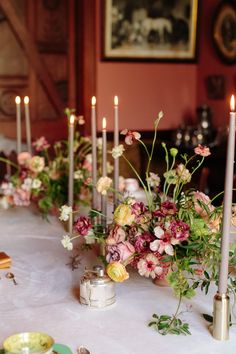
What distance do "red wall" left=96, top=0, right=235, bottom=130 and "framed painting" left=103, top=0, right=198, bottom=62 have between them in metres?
0.06

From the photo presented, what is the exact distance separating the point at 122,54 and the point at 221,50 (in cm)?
78

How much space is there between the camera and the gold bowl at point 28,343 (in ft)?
3.74

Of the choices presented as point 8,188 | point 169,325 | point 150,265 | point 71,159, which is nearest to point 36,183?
point 8,188

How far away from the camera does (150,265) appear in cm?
138

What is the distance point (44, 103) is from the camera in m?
4.73

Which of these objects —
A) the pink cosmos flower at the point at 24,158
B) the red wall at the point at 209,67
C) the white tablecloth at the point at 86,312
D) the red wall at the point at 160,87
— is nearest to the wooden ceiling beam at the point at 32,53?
the red wall at the point at 160,87

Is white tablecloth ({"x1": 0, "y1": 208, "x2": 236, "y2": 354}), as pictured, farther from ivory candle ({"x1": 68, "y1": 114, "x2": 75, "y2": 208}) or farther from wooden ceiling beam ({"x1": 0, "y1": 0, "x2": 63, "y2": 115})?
wooden ceiling beam ({"x1": 0, "y1": 0, "x2": 63, "y2": 115})

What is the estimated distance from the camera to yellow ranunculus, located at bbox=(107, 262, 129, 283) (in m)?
1.36

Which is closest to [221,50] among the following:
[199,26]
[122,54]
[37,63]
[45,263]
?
[199,26]

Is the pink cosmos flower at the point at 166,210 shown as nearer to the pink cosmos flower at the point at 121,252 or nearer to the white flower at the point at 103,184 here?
the pink cosmos flower at the point at 121,252

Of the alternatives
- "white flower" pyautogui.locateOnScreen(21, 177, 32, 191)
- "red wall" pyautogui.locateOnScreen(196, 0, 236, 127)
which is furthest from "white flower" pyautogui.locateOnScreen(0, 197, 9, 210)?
"red wall" pyautogui.locateOnScreen(196, 0, 236, 127)

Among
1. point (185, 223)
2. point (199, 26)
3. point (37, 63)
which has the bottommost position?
point (185, 223)

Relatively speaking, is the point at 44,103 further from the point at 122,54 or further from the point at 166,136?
the point at 166,136

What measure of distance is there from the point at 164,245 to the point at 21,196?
1.10m
